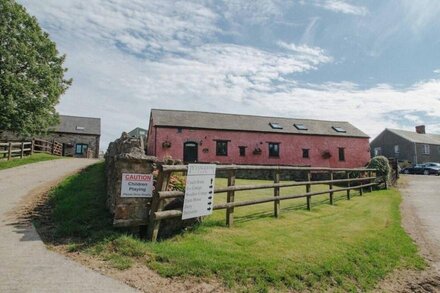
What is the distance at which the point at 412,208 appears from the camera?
14.1 m

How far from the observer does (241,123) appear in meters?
31.8

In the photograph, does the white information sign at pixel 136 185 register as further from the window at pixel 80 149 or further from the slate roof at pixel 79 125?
the slate roof at pixel 79 125

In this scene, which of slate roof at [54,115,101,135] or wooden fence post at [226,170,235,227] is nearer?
wooden fence post at [226,170,235,227]

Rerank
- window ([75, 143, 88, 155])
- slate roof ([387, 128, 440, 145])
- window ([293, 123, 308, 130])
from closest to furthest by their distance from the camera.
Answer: window ([293, 123, 308, 130]) → window ([75, 143, 88, 155]) → slate roof ([387, 128, 440, 145])

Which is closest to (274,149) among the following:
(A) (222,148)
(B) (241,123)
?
(B) (241,123)

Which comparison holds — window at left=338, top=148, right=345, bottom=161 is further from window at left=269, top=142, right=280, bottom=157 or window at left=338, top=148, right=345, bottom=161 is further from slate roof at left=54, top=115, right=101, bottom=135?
slate roof at left=54, top=115, right=101, bottom=135

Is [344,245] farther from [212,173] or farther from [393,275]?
[212,173]

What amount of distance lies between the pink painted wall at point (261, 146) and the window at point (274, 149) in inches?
12.4

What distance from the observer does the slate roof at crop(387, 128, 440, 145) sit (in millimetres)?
50362

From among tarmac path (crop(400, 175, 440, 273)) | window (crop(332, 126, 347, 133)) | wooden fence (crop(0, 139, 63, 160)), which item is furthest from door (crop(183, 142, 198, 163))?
tarmac path (crop(400, 175, 440, 273))

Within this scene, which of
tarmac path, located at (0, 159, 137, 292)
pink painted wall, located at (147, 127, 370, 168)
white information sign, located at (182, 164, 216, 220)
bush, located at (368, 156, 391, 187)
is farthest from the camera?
pink painted wall, located at (147, 127, 370, 168)

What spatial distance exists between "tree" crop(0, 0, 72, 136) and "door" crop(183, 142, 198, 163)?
11.0 m

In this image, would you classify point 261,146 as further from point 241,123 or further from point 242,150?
point 241,123

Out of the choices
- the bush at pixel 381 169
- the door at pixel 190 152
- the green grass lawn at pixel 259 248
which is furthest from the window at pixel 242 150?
the green grass lawn at pixel 259 248
